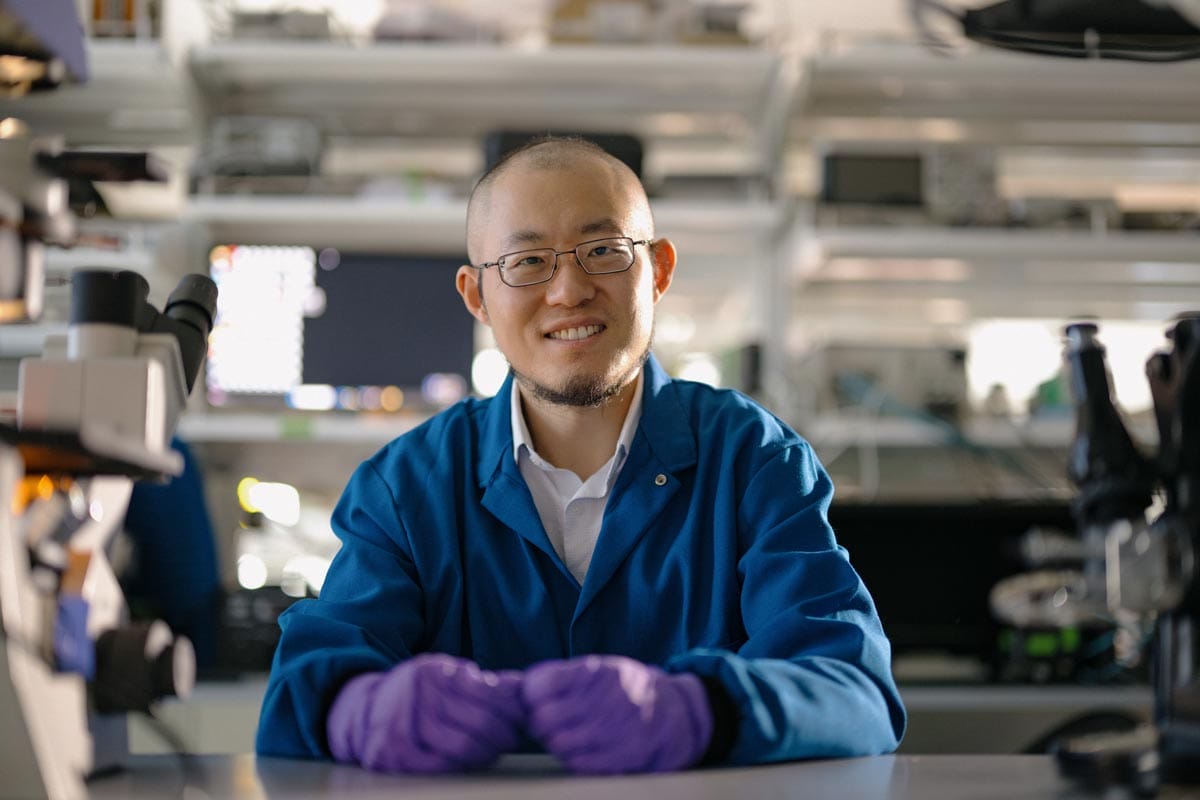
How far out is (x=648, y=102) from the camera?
2787 mm

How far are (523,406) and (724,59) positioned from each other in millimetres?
1420

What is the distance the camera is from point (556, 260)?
49.1 inches

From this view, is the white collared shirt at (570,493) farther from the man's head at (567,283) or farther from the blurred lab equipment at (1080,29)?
the blurred lab equipment at (1080,29)

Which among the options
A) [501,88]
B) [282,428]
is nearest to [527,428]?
[282,428]

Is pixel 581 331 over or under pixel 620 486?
over

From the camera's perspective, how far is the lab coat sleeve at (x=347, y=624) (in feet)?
3.10

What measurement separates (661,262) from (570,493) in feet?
1.04

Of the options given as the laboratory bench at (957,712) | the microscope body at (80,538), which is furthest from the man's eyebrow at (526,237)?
the laboratory bench at (957,712)

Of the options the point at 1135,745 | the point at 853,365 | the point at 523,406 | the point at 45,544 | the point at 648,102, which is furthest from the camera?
the point at 648,102

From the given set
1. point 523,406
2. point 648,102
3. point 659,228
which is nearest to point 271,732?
point 523,406

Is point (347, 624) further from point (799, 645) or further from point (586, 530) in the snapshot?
point (799, 645)

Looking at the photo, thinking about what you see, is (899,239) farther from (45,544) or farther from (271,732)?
(45,544)

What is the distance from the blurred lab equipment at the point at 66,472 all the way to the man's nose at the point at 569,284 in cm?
46

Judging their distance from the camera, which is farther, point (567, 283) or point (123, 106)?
point (123, 106)
